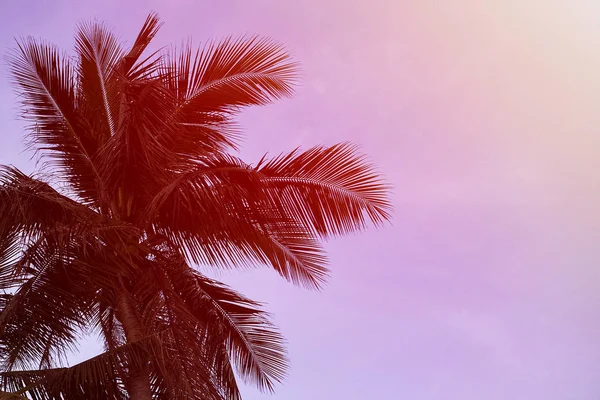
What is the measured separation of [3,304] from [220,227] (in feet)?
9.88

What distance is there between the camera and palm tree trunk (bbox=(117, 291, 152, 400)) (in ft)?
29.2

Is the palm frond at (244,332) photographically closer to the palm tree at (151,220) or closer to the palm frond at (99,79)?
the palm tree at (151,220)

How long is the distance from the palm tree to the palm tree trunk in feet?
0.06

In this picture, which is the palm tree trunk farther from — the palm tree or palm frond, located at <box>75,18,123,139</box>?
palm frond, located at <box>75,18,123,139</box>

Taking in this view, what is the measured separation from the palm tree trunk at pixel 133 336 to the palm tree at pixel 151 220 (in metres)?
0.02

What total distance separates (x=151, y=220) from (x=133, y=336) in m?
1.78

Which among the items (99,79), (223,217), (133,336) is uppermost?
(99,79)

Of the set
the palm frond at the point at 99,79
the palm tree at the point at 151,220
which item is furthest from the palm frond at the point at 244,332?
the palm frond at the point at 99,79

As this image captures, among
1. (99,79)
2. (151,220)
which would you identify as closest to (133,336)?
(151,220)

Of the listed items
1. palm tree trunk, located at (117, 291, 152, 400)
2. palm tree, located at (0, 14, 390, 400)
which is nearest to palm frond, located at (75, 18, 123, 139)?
palm tree, located at (0, 14, 390, 400)

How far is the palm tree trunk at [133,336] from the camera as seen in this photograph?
889 cm

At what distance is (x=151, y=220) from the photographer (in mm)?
10250

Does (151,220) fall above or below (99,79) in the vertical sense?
below

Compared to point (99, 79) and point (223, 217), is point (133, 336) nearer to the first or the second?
point (223, 217)
